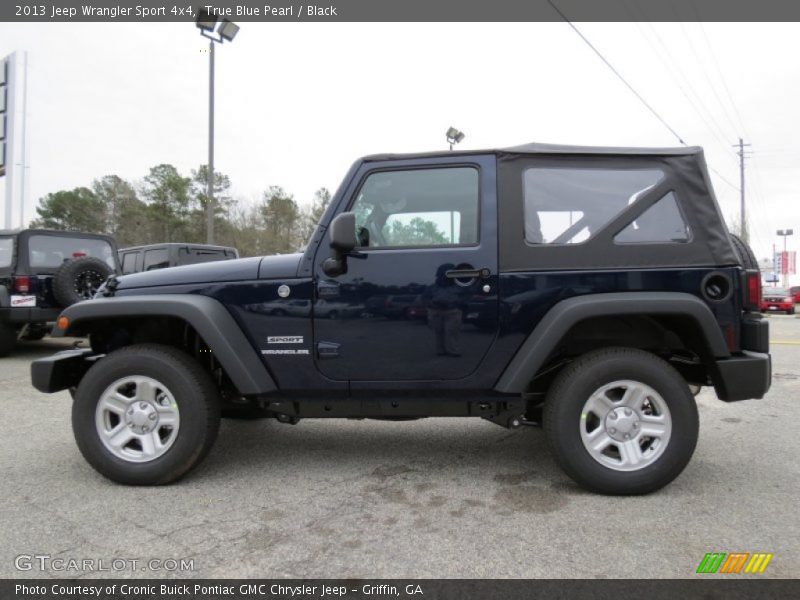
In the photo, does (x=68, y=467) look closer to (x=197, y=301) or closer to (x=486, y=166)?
(x=197, y=301)

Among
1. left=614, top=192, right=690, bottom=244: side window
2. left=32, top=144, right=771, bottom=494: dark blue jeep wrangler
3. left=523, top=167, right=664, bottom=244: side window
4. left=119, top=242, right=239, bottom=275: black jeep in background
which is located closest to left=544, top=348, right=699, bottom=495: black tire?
left=32, top=144, right=771, bottom=494: dark blue jeep wrangler

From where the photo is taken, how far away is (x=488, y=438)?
417 centimetres

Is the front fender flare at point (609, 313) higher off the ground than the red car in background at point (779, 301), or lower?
lower

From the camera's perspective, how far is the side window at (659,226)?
10.2 ft

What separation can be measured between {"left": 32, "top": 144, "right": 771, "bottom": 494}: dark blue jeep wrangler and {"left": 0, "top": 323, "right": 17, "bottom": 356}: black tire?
5789 mm

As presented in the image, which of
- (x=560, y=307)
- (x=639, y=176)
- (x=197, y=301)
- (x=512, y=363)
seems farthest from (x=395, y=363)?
(x=639, y=176)

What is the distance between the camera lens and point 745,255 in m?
3.42

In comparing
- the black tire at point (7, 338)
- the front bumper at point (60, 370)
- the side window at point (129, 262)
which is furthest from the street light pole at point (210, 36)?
the front bumper at point (60, 370)

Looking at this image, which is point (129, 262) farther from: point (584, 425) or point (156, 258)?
point (584, 425)
